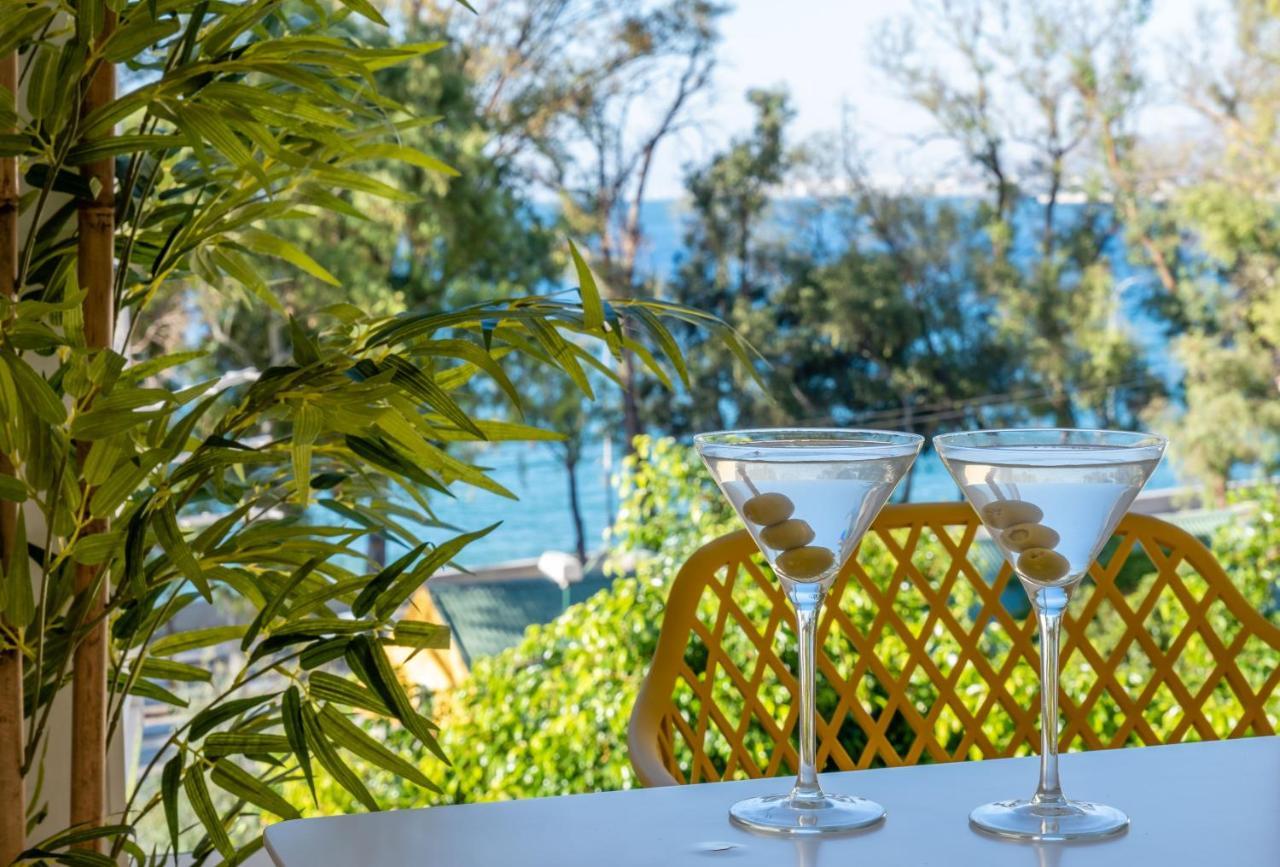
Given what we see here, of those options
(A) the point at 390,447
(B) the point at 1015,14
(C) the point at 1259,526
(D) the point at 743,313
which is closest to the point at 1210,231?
(B) the point at 1015,14

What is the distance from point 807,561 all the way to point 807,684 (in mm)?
62

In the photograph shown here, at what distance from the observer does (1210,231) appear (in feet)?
21.0

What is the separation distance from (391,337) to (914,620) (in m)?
1.64

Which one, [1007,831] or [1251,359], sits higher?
[1251,359]

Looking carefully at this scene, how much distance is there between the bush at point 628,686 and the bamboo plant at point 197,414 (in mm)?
1254

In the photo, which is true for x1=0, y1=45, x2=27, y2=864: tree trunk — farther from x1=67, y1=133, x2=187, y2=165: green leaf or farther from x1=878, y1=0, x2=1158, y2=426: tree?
x1=878, y1=0, x2=1158, y2=426: tree

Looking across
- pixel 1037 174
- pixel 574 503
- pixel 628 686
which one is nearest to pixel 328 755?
pixel 628 686

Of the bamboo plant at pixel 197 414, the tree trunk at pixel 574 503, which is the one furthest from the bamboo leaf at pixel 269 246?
the tree trunk at pixel 574 503

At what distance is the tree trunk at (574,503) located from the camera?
7.20 m

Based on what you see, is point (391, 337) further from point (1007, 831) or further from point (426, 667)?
point (426, 667)

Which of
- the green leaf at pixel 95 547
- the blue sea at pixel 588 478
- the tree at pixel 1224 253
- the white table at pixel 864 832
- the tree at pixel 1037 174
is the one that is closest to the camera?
the white table at pixel 864 832

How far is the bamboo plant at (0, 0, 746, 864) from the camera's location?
91cm

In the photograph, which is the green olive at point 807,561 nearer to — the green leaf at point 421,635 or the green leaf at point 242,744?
the green leaf at point 421,635

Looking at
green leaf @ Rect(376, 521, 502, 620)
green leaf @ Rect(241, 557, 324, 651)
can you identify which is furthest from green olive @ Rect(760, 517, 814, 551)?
green leaf @ Rect(241, 557, 324, 651)
